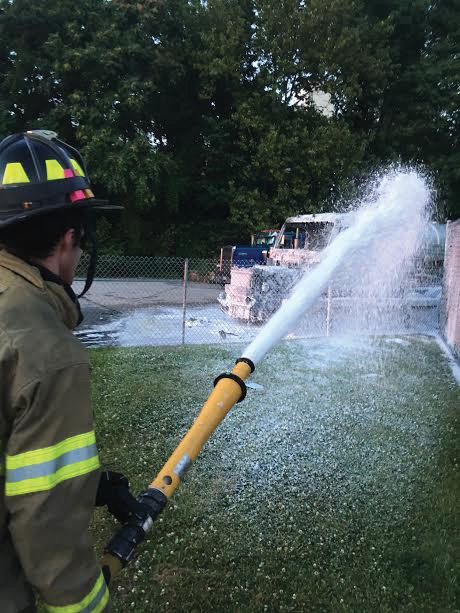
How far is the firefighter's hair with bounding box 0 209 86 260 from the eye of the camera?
1387 mm

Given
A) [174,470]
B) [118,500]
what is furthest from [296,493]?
[118,500]

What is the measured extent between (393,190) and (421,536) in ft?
15.1

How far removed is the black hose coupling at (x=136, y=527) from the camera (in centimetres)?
155

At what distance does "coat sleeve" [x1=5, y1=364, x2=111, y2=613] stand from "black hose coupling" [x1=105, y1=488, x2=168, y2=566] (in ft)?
1.00

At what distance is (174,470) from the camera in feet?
6.12

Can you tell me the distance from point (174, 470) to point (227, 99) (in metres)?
23.9

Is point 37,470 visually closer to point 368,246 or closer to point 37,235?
point 37,235

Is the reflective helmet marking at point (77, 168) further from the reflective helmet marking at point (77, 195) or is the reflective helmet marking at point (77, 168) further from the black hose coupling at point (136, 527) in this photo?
the black hose coupling at point (136, 527)

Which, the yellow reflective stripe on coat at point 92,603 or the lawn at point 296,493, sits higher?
the yellow reflective stripe on coat at point 92,603

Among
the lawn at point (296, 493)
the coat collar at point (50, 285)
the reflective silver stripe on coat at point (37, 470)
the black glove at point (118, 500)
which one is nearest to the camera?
the reflective silver stripe on coat at point (37, 470)

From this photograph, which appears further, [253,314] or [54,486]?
[253,314]

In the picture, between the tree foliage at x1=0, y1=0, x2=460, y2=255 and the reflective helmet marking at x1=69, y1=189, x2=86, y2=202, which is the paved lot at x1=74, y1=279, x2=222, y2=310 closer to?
the tree foliage at x1=0, y1=0, x2=460, y2=255

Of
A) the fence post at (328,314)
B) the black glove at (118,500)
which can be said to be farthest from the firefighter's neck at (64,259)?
the fence post at (328,314)

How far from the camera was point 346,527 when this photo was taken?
3312 mm
